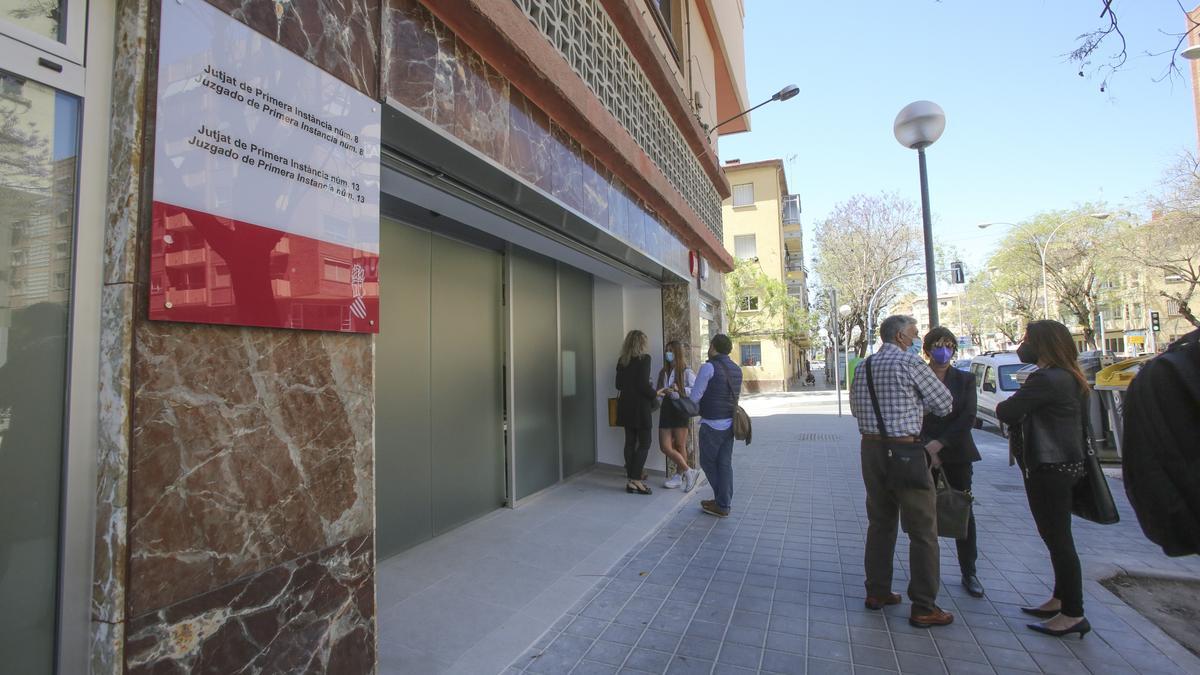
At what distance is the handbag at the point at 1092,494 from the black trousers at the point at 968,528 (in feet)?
1.88

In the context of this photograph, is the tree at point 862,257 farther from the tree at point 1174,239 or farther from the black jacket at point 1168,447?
the black jacket at point 1168,447

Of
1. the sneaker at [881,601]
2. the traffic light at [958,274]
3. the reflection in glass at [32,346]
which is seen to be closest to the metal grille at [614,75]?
the reflection in glass at [32,346]

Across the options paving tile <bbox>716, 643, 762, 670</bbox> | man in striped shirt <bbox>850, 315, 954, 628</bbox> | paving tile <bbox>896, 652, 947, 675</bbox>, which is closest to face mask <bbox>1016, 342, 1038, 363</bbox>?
man in striped shirt <bbox>850, 315, 954, 628</bbox>

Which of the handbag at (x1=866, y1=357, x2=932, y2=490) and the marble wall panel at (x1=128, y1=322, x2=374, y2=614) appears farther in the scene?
the handbag at (x1=866, y1=357, x2=932, y2=490)

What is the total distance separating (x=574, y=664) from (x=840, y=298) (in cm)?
2852

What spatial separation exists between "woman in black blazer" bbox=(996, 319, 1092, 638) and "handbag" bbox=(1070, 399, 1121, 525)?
43 mm

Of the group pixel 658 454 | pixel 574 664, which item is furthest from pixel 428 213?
pixel 658 454

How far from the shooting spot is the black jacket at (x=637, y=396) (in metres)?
6.27

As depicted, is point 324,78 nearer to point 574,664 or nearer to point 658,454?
point 574,664

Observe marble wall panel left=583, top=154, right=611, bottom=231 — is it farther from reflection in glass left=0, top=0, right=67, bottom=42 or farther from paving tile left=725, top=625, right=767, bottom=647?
reflection in glass left=0, top=0, right=67, bottom=42

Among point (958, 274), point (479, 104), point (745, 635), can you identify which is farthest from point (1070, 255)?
point (479, 104)

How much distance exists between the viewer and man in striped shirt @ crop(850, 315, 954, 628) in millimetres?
3205

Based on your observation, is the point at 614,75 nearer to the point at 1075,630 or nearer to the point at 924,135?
the point at 924,135

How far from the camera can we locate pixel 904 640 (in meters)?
3.04
